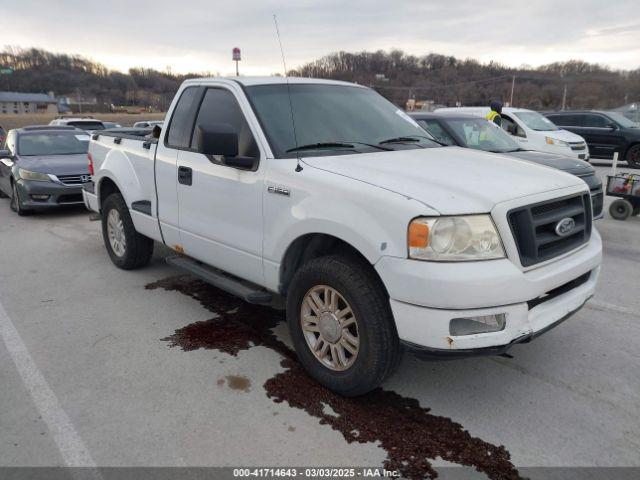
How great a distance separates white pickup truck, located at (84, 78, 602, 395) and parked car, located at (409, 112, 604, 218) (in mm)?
3127

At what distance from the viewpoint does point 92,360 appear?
12.3 feet

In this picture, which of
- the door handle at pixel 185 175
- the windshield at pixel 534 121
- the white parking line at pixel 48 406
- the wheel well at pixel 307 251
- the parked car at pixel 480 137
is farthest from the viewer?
the windshield at pixel 534 121

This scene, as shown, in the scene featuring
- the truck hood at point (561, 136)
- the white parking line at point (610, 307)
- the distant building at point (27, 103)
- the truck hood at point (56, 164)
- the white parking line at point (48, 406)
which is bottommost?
the white parking line at point (48, 406)

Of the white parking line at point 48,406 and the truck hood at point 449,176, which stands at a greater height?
the truck hood at point 449,176

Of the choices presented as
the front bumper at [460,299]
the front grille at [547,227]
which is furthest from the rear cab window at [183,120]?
the front grille at [547,227]

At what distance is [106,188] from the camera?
5934 mm

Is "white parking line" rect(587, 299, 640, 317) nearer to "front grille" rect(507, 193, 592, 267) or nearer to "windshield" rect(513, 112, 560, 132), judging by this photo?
"front grille" rect(507, 193, 592, 267)

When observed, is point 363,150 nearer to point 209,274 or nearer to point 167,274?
point 209,274

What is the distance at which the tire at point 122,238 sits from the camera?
5496 mm

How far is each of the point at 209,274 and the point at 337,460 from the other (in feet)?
6.77

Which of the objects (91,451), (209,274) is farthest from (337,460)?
(209,274)

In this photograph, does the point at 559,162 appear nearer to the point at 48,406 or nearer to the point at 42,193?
the point at 48,406

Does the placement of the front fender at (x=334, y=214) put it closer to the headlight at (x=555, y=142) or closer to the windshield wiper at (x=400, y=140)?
the windshield wiper at (x=400, y=140)

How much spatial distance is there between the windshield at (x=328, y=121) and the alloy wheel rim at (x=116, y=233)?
260 cm
